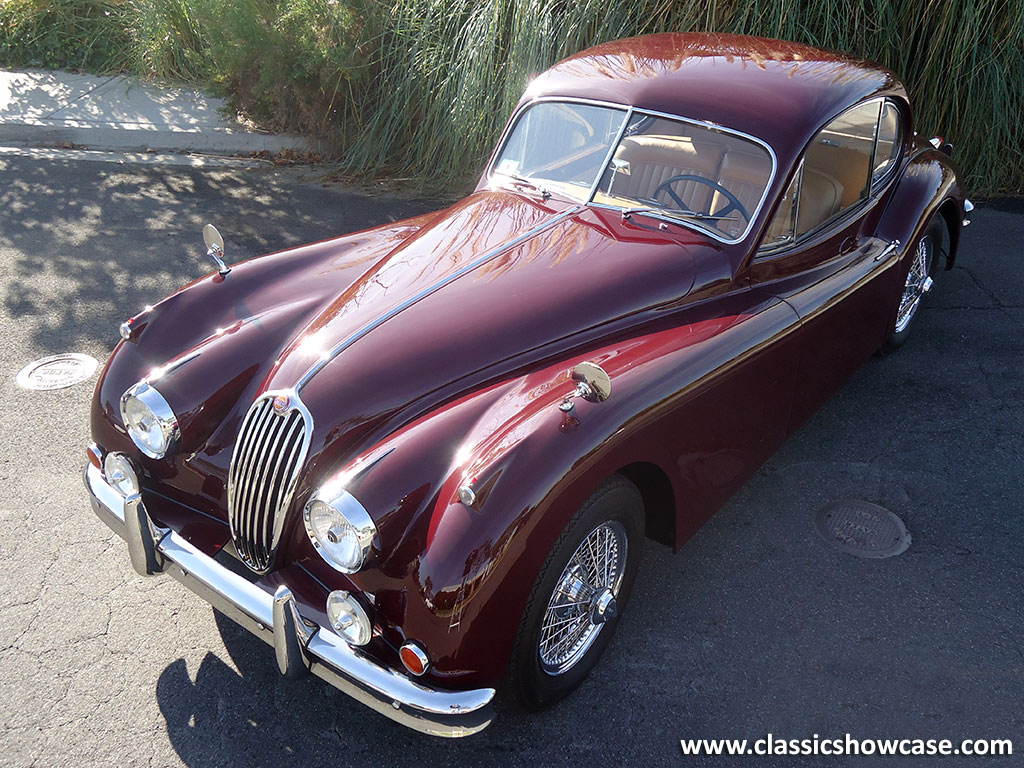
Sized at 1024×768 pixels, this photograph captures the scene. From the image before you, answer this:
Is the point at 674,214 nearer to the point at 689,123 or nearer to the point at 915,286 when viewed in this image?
the point at 689,123

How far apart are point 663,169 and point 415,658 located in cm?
232

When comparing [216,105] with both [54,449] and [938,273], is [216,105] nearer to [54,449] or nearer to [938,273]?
[54,449]

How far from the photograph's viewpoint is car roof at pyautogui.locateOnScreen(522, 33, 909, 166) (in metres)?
3.57

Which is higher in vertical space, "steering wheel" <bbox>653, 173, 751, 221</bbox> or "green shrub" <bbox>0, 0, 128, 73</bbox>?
"steering wheel" <bbox>653, 173, 751, 221</bbox>

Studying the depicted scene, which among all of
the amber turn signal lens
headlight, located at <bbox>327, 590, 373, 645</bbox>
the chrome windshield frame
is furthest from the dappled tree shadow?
the amber turn signal lens

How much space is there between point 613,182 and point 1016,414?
101 inches

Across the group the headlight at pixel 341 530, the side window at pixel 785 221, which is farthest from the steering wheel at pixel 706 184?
the headlight at pixel 341 530

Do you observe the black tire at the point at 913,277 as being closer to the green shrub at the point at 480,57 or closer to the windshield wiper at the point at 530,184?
the windshield wiper at the point at 530,184

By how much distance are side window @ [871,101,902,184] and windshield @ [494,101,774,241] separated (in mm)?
1149

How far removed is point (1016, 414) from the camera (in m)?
4.43

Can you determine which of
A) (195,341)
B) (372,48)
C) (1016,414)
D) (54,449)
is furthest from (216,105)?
(1016,414)

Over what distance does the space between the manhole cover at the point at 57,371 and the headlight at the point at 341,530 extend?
109 inches

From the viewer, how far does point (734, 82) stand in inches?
147

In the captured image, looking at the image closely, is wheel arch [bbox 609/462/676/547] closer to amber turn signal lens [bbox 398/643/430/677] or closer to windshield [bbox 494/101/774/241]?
amber turn signal lens [bbox 398/643/430/677]
